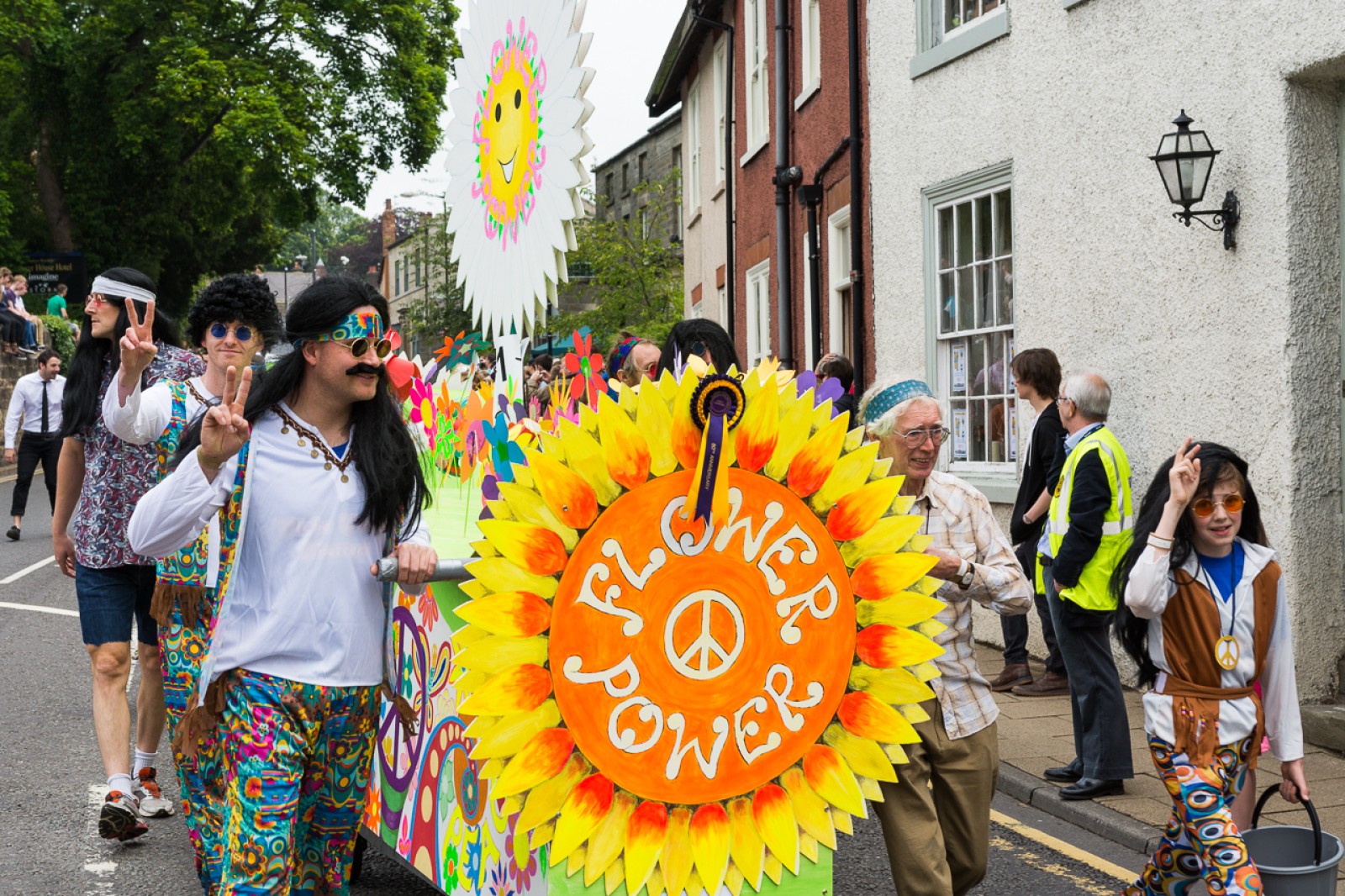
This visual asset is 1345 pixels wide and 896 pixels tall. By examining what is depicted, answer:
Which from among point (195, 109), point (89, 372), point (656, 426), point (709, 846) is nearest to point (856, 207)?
point (89, 372)

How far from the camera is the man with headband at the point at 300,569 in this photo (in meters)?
3.08

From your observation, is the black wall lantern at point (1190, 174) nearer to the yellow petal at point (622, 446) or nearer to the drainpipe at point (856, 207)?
the drainpipe at point (856, 207)

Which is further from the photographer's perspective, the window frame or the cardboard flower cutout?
the window frame

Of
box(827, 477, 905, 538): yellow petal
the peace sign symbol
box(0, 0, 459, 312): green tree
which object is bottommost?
the peace sign symbol

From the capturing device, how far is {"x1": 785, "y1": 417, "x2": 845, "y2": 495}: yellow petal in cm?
300

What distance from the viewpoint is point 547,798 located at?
113 inches

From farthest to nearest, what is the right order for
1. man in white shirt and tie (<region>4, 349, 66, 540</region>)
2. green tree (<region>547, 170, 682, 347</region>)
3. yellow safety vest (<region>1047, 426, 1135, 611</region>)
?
green tree (<region>547, 170, 682, 347</region>) < man in white shirt and tie (<region>4, 349, 66, 540</region>) < yellow safety vest (<region>1047, 426, 1135, 611</region>)

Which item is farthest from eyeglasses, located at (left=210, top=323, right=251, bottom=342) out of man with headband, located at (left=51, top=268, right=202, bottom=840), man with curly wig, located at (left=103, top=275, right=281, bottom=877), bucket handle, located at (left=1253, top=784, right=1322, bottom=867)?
bucket handle, located at (left=1253, top=784, right=1322, bottom=867)

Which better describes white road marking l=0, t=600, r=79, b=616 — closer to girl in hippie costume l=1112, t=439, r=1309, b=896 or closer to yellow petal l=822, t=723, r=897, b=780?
girl in hippie costume l=1112, t=439, r=1309, b=896

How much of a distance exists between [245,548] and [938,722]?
6.28 feet

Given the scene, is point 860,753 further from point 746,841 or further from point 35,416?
point 35,416

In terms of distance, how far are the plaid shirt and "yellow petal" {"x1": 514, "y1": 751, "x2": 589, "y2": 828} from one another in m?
1.41

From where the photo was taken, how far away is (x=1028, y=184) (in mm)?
9625

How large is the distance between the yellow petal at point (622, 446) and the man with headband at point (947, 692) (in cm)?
123
